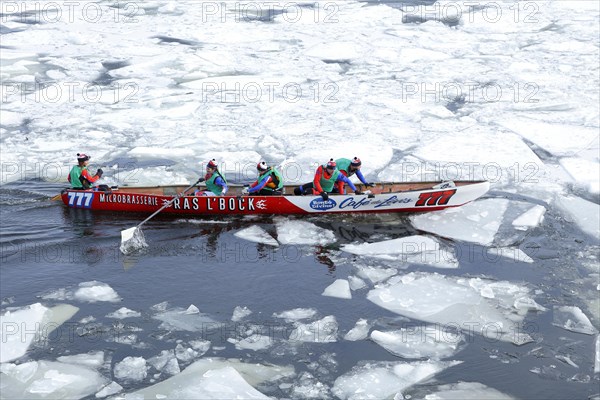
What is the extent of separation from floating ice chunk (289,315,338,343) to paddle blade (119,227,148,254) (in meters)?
3.70

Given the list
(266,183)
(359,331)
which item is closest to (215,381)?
(359,331)

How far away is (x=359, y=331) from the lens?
9078 mm

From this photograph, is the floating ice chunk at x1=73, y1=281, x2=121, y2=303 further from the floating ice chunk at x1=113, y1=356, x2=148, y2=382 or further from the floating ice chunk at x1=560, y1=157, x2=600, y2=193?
the floating ice chunk at x1=560, y1=157, x2=600, y2=193

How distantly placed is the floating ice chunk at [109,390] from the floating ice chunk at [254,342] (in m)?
1.55

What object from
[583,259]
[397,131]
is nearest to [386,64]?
[397,131]

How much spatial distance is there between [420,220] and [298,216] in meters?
2.20

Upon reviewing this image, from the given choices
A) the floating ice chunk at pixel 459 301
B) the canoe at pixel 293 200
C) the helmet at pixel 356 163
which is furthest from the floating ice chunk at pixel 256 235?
the floating ice chunk at pixel 459 301

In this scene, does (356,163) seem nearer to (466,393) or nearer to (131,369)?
(466,393)

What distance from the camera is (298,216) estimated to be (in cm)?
1276

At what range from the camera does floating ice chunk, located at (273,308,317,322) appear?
9.44m

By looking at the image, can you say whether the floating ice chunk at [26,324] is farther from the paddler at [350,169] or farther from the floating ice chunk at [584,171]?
the floating ice chunk at [584,171]

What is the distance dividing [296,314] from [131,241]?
3.64m

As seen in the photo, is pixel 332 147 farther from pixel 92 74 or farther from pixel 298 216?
A: pixel 92 74

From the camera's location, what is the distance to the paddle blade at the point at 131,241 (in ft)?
37.8
